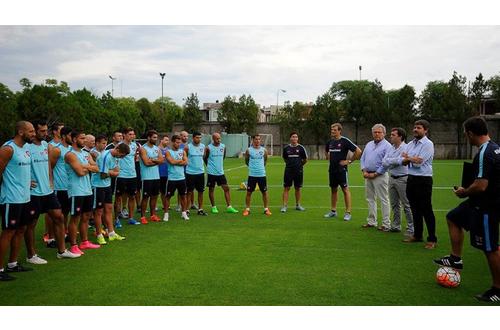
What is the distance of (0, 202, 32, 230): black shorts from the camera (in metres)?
6.18

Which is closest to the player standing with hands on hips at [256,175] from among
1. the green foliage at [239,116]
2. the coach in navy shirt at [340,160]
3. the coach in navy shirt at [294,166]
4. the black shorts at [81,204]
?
the coach in navy shirt at [294,166]

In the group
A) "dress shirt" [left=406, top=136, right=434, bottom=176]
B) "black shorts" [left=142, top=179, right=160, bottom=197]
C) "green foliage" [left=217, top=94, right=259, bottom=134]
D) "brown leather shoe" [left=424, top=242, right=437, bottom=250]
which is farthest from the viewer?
"green foliage" [left=217, top=94, right=259, bottom=134]

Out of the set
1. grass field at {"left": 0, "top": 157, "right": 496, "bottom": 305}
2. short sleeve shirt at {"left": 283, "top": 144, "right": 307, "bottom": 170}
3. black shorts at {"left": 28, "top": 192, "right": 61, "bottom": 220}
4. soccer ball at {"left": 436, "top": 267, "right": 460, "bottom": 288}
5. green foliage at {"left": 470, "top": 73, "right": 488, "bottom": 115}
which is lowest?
grass field at {"left": 0, "top": 157, "right": 496, "bottom": 305}

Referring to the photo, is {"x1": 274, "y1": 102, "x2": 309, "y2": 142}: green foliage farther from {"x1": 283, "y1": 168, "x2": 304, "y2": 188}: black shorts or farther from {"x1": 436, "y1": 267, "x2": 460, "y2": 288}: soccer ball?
{"x1": 436, "y1": 267, "x2": 460, "y2": 288}: soccer ball

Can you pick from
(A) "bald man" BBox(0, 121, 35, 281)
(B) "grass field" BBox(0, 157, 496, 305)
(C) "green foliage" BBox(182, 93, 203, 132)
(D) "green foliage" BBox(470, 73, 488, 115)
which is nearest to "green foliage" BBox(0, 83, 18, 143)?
(C) "green foliage" BBox(182, 93, 203, 132)

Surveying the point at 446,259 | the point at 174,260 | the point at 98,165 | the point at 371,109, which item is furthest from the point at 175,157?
the point at 371,109

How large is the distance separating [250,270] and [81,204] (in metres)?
3.30

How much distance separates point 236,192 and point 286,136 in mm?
31463

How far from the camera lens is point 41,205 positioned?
22.6ft

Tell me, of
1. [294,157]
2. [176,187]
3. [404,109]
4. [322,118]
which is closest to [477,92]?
[404,109]

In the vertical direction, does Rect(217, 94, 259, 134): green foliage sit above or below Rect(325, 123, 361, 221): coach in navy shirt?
above

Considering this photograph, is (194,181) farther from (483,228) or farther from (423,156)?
(483,228)

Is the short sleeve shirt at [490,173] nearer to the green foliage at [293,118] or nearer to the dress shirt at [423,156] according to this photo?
the dress shirt at [423,156]

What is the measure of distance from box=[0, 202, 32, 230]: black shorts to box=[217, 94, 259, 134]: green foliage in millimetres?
43419
